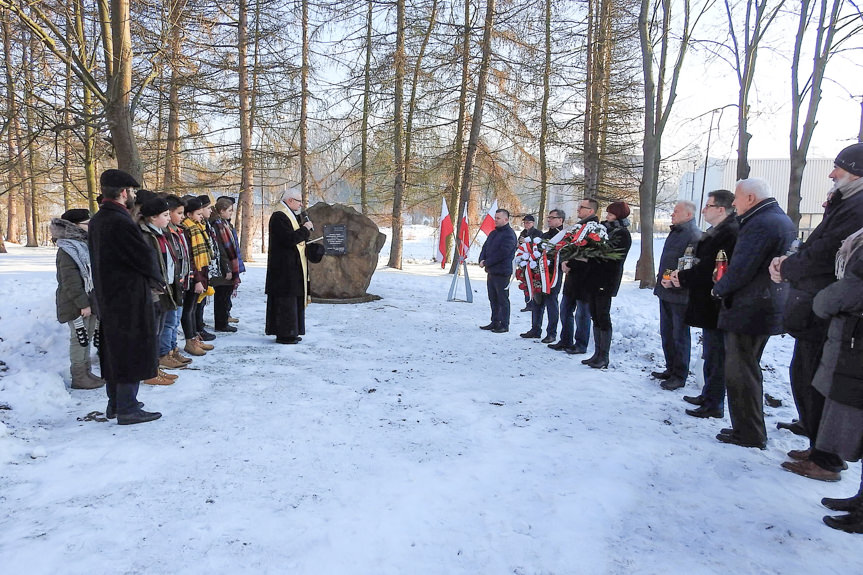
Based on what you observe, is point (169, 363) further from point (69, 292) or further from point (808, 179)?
point (808, 179)

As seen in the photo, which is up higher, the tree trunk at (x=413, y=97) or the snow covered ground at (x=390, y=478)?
the tree trunk at (x=413, y=97)

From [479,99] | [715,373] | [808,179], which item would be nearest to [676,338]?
[715,373]

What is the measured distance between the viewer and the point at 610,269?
6.17 meters

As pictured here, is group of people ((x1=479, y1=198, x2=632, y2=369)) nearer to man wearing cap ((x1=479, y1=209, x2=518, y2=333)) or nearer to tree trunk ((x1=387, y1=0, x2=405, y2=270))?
man wearing cap ((x1=479, y1=209, x2=518, y2=333))

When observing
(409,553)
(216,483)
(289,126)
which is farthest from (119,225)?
(289,126)

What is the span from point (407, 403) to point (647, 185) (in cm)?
1128

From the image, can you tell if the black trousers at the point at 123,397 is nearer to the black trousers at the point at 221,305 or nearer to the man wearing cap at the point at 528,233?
the black trousers at the point at 221,305

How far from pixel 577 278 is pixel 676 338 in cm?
149

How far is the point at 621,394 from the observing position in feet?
17.1

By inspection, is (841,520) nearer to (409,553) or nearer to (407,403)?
(409,553)

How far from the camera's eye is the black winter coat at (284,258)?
274 inches

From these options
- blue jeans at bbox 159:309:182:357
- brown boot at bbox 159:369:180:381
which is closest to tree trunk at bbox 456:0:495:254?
blue jeans at bbox 159:309:182:357

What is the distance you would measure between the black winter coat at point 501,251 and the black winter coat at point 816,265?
4.78 m

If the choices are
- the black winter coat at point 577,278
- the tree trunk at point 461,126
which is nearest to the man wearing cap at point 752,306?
the black winter coat at point 577,278
